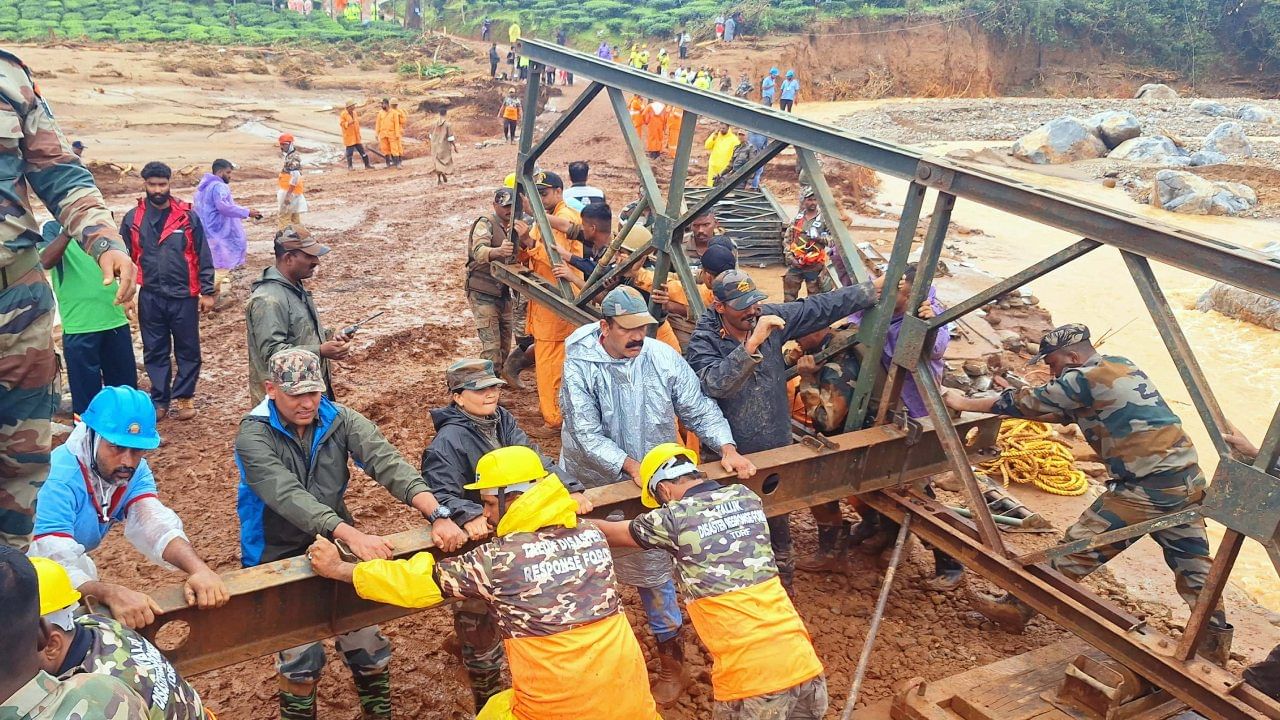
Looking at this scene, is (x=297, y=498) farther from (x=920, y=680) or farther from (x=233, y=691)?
(x=920, y=680)

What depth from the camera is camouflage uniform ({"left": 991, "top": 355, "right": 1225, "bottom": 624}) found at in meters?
4.55

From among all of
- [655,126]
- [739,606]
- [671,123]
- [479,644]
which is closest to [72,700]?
[739,606]

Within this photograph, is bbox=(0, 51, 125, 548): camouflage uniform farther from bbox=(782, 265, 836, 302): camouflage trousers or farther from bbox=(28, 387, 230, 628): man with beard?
bbox=(782, 265, 836, 302): camouflage trousers

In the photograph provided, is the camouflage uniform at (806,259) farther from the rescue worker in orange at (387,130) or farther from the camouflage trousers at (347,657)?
the rescue worker in orange at (387,130)

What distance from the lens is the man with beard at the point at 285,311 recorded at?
5.07 metres

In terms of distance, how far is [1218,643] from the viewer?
14.6 ft

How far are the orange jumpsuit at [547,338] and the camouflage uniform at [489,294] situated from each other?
345mm

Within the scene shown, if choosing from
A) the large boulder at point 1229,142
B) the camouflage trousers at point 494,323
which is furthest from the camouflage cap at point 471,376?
the large boulder at point 1229,142

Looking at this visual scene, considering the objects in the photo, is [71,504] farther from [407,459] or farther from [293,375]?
[407,459]

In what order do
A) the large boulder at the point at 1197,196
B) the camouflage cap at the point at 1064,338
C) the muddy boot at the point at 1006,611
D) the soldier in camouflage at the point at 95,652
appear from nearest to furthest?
the soldier in camouflage at the point at 95,652
the camouflage cap at the point at 1064,338
the muddy boot at the point at 1006,611
the large boulder at the point at 1197,196

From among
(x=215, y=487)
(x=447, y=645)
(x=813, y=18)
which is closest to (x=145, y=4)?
(x=813, y=18)

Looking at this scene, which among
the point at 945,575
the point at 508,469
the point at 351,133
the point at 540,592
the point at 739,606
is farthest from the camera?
the point at 351,133

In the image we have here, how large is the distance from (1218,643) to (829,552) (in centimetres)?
213

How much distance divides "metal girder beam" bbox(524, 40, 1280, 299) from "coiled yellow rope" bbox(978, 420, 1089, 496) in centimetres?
342
